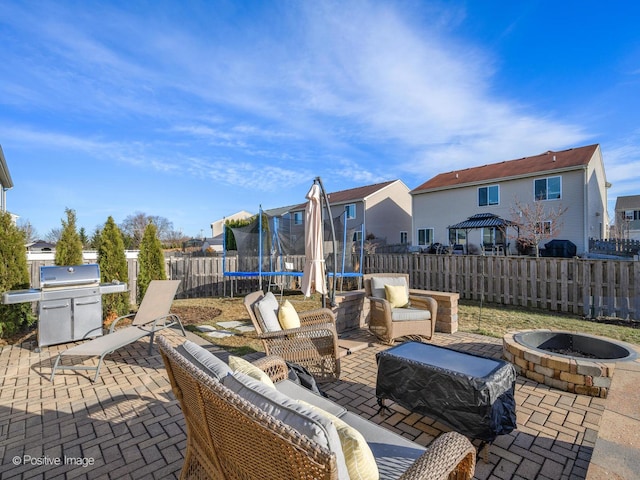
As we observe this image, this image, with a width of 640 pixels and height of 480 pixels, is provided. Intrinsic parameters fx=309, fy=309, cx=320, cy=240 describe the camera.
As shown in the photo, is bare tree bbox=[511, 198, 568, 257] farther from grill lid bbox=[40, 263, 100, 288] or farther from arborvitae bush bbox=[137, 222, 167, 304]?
grill lid bbox=[40, 263, 100, 288]

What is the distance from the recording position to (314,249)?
5.01 metres

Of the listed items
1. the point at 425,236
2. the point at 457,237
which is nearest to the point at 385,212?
the point at 425,236

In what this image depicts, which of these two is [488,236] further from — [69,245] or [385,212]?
[69,245]

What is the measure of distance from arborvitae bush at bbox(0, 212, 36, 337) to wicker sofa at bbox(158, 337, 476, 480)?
17.7ft

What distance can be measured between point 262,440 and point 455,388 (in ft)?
6.30

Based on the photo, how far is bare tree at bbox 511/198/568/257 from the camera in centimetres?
1522

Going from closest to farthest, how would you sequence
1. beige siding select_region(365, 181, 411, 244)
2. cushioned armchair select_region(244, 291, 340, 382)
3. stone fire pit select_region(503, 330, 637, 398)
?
stone fire pit select_region(503, 330, 637, 398), cushioned armchair select_region(244, 291, 340, 382), beige siding select_region(365, 181, 411, 244)

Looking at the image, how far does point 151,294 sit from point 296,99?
26.6ft

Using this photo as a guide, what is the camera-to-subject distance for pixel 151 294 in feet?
→ 15.7

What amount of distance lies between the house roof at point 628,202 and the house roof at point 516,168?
70.1 ft

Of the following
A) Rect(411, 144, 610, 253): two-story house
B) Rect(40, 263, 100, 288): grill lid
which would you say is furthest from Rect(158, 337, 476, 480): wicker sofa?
Rect(411, 144, 610, 253): two-story house

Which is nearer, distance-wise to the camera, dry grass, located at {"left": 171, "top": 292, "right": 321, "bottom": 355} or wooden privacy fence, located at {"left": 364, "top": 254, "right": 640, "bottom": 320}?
dry grass, located at {"left": 171, "top": 292, "right": 321, "bottom": 355}

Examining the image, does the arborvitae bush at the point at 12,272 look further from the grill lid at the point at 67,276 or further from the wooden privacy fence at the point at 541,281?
the wooden privacy fence at the point at 541,281

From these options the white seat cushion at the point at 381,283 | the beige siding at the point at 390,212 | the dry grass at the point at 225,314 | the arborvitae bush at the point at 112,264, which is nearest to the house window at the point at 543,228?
the beige siding at the point at 390,212
